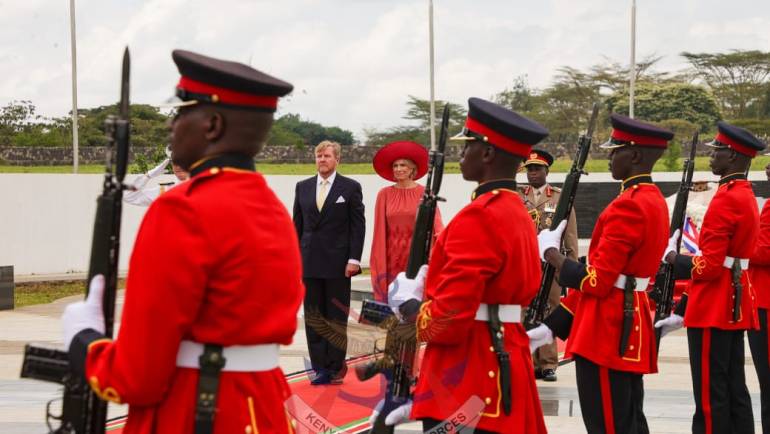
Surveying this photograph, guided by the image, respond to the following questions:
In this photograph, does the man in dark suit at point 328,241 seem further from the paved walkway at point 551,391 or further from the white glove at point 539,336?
the white glove at point 539,336

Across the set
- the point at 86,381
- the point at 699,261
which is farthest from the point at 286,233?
the point at 699,261

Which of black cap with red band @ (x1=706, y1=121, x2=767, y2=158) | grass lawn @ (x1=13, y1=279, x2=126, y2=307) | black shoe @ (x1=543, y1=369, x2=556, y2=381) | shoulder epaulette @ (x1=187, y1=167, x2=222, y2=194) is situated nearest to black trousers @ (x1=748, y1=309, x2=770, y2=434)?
black cap with red band @ (x1=706, y1=121, x2=767, y2=158)

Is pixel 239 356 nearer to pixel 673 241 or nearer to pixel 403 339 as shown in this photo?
pixel 403 339

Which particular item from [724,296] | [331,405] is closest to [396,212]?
[331,405]

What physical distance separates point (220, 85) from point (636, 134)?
2944mm

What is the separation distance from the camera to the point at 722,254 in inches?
242

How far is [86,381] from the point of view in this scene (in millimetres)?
2852

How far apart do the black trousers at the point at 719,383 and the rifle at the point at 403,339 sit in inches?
89.4

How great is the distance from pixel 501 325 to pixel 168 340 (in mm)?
1680

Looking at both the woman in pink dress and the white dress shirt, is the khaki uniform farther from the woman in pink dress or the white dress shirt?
Answer: the white dress shirt

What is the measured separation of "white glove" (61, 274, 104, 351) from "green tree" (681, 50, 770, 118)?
1927 inches

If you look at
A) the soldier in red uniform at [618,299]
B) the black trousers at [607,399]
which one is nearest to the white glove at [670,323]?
the soldier in red uniform at [618,299]

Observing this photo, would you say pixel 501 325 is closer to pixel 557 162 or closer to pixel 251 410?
pixel 251 410

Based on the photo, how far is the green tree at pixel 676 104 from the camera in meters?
47.9
